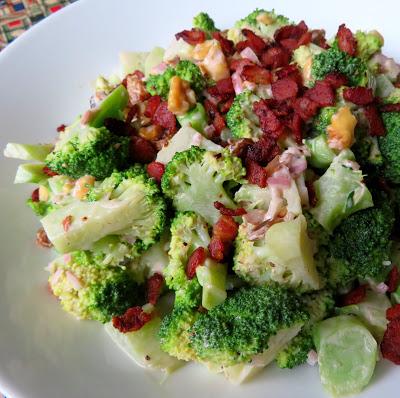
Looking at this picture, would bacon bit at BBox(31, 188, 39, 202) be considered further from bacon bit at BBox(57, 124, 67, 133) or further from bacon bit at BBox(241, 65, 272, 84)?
bacon bit at BBox(241, 65, 272, 84)

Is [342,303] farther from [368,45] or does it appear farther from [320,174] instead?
[368,45]

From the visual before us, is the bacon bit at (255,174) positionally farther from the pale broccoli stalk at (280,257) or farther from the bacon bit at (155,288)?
the bacon bit at (155,288)

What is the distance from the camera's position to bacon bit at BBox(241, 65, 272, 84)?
8.55 feet

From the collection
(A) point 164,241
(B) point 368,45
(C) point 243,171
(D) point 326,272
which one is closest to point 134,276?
(A) point 164,241

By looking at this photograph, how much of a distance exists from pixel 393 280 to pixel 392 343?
12.7 inches

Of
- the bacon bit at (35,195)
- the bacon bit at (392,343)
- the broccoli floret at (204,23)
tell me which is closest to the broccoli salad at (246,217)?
the bacon bit at (392,343)

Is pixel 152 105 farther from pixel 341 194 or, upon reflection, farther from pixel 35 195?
pixel 341 194

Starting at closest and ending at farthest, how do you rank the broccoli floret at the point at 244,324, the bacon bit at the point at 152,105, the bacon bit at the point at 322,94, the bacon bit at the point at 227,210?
1. the broccoli floret at the point at 244,324
2. the bacon bit at the point at 227,210
3. the bacon bit at the point at 322,94
4. the bacon bit at the point at 152,105

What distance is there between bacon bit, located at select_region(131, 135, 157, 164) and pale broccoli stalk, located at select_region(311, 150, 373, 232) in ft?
2.77

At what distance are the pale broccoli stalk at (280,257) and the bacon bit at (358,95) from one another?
0.64 m

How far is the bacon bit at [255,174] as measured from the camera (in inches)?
90.7

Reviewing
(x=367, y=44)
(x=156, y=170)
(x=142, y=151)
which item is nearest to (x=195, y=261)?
(x=156, y=170)

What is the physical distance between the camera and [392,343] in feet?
7.32

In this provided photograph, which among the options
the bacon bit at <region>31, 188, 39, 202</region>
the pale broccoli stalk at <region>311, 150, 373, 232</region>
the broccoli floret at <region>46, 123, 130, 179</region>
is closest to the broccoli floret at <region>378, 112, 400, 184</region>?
the pale broccoli stalk at <region>311, 150, 373, 232</region>
